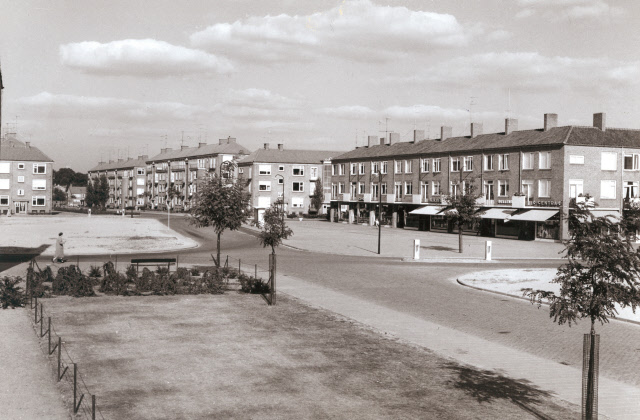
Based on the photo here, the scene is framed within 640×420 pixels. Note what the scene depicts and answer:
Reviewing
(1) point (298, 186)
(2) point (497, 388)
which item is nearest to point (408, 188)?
(1) point (298, 186)

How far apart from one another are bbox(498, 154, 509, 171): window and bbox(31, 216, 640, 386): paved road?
23833 mm

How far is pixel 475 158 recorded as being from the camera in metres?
64.1

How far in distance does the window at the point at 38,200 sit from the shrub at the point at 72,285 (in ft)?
325

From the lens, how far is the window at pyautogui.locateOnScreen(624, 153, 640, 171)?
5569cm

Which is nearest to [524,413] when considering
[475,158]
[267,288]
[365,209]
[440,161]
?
[267,288]

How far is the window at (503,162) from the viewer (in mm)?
59781

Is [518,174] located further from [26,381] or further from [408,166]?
[26,381]

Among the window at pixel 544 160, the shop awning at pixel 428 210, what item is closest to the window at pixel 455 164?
the shop awning at pixel 428 210

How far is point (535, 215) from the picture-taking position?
54562mm

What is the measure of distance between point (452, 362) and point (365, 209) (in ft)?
235

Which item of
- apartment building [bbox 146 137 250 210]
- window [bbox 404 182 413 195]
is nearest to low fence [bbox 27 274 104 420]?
window [bbox 404 182 413 195]

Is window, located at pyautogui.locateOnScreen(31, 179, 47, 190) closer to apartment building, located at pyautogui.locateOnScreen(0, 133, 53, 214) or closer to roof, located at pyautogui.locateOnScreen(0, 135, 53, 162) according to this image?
apartment building, located at pyautogui.locateOnScreen(0, 133, 53, 214)

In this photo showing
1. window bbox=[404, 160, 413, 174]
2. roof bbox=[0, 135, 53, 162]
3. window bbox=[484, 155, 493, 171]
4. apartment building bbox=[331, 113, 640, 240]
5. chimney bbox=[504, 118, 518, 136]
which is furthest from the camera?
roof bbox=[0, 135, 53, 162]

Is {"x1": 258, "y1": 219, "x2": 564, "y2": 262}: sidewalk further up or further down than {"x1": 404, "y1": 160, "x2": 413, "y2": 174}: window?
further down
